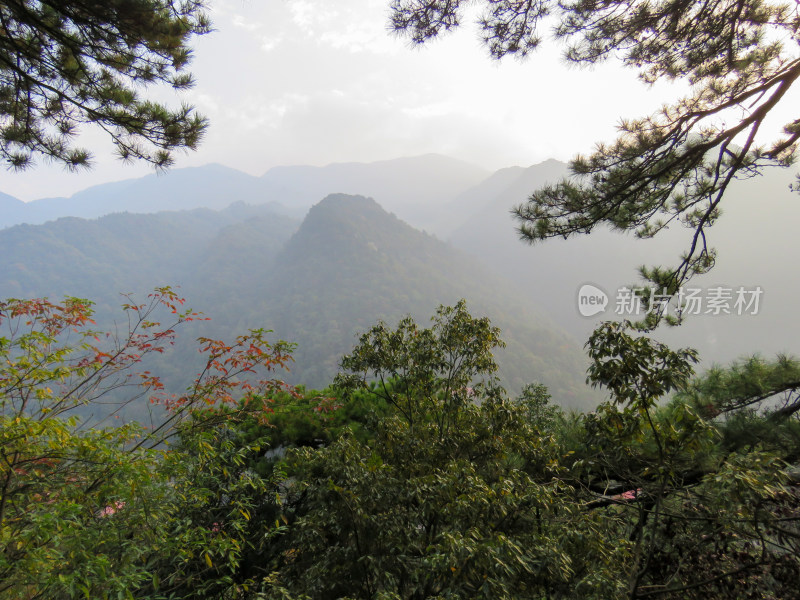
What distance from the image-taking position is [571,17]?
3.36m

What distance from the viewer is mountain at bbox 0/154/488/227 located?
154750 millimetres

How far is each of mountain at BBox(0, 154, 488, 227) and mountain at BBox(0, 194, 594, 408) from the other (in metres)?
62.0

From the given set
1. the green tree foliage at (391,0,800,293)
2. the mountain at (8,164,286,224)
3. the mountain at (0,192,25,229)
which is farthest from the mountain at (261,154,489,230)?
the green tree foliage at (391,0,800,293)

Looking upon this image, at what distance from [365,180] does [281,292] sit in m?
117

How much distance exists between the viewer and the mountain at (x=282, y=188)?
154750 millimetres

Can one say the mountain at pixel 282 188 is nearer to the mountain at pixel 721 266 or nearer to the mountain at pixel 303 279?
the mountain at pixel 303 279

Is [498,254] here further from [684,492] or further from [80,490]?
[80,490]

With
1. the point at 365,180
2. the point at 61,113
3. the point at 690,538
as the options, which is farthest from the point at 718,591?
the point at 365,180

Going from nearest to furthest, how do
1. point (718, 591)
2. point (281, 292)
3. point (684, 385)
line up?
point (684, 385) → point (718, 591) → point (281, 292)

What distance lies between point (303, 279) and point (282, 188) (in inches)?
4783

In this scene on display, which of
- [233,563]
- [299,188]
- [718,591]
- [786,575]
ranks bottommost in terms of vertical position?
[233,563]

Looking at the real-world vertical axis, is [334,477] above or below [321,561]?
above

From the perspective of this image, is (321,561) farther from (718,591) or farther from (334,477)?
(718,591)

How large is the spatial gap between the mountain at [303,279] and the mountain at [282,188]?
62005 millimetres
